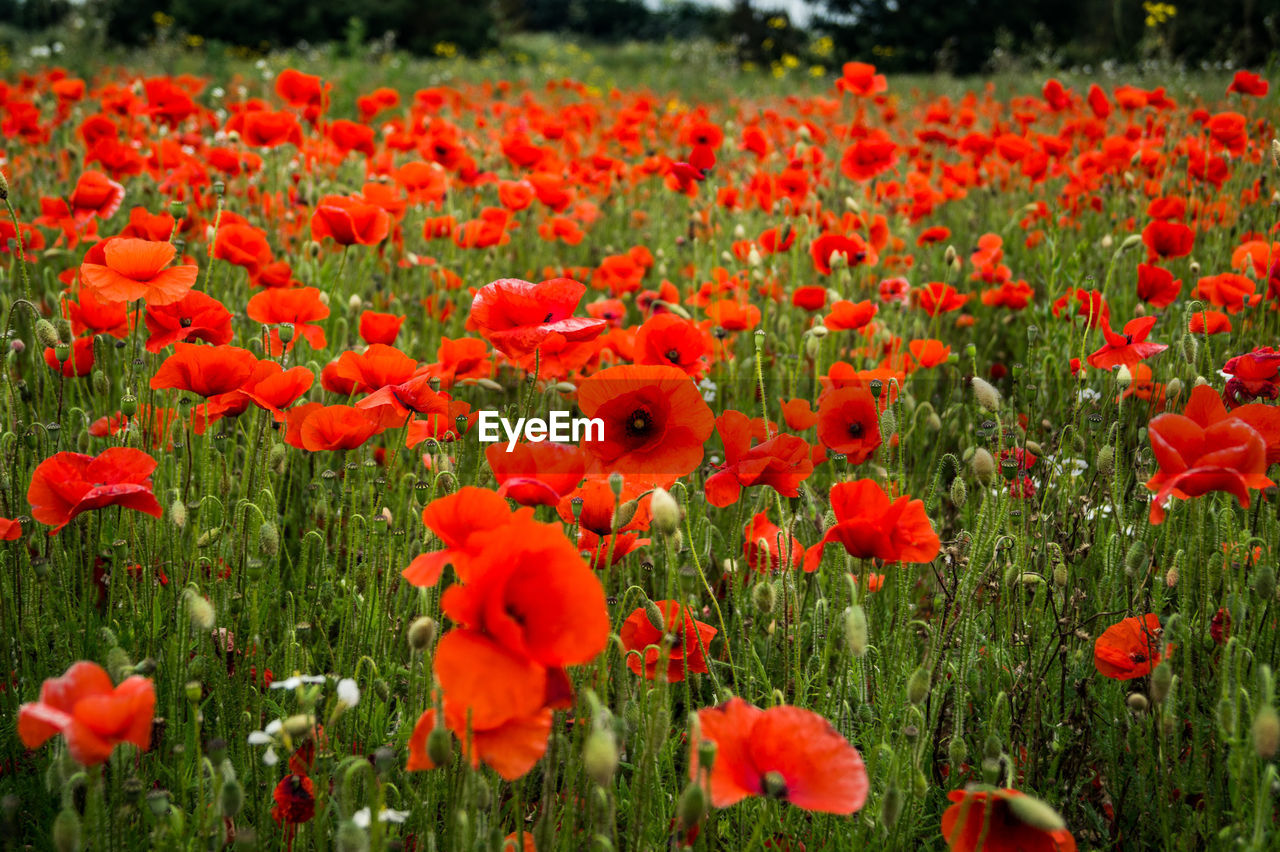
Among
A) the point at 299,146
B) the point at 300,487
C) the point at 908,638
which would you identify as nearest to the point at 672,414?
the point at 908,638

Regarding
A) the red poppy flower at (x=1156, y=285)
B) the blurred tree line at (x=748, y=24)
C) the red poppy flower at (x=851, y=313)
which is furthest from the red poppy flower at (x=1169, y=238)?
the blurred tree line at (x=748, y=24)

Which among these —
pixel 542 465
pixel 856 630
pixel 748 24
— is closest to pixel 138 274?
pixel 542 465

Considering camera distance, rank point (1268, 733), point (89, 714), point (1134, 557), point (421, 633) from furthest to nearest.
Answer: point (1134, 557)
point (421, 633)
point (1268, 733)
point (89, 714)

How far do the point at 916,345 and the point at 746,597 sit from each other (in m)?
0.86

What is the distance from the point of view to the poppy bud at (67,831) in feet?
3.20

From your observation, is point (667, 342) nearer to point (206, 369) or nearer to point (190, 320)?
point (206, 369)

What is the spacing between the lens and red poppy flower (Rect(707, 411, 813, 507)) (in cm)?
147

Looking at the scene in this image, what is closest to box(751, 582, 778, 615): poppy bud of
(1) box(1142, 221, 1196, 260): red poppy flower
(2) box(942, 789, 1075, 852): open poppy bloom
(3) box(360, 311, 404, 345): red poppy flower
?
(2) box(942, 789, 1075, 852): open poppy bloom

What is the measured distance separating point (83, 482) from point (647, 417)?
851 mm

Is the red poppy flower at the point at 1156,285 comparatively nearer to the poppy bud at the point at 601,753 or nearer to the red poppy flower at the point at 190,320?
the poppy bud at the point at 601,753

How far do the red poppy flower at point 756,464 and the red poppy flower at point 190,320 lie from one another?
105cm

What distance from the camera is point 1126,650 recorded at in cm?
157

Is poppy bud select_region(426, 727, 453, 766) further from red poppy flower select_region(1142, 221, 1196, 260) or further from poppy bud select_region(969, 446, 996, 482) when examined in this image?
red poppy flower select_region(1142, 221, 1196, 260)

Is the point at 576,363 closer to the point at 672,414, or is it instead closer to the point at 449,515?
the point at 672,414
